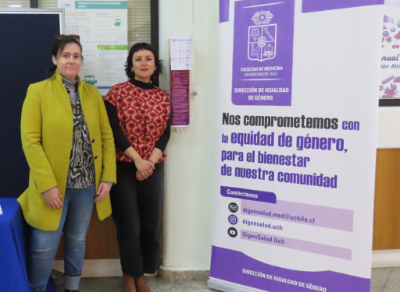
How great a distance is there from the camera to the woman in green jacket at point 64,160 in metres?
1.75

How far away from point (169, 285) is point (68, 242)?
79cm

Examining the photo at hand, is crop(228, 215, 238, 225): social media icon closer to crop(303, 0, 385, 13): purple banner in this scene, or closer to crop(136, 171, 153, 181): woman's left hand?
crop(136, 171, 153, 181): woman's left hand

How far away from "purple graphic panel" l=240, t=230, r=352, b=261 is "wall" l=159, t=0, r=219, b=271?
1.23ft

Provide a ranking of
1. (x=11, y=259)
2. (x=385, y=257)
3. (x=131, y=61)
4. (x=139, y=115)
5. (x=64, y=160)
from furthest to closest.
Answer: (x=385, y=257)
(x=131, y=61)
(x=139, y=115)
(x=64, y=160)
(x=11, y=259)

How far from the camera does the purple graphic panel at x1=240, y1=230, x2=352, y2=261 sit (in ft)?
6.22

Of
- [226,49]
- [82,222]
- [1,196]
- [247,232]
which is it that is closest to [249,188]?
[247,232]

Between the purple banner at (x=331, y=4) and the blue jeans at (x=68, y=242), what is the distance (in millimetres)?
1525

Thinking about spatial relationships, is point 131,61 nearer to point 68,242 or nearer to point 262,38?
point 262,38

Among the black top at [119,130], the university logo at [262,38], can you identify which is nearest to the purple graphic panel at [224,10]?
the university logo at [262,38]

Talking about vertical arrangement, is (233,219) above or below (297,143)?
below

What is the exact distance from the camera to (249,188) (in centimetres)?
211

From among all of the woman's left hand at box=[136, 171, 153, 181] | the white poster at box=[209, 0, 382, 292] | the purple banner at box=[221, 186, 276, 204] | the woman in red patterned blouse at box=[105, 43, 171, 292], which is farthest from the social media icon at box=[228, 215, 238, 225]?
the woman's left hand at box=[136, 171, 153, 181]

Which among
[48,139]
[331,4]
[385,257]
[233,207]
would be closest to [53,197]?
[48,139]

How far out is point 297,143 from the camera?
6.48 ft
